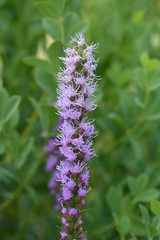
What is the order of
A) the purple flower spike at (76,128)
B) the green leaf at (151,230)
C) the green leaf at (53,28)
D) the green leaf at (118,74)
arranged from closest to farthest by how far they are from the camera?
the purple flower spike at (76,128) < the green leaf at (151,230) < the green leaf at (53,28) < the green leaf at (118,74)

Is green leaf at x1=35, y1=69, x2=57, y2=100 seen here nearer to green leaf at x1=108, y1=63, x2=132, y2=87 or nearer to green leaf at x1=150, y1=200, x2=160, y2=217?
green leaf at x1=108, y1=63, x2=132, y2=87

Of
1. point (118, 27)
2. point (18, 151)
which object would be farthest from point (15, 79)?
point (118, 27)

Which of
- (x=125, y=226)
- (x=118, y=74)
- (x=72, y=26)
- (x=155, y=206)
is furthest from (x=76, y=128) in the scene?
(x=118, y=74)

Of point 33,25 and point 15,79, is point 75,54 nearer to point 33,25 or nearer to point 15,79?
point 15,79

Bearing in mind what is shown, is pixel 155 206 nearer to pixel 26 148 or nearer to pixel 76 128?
pixel 76 128

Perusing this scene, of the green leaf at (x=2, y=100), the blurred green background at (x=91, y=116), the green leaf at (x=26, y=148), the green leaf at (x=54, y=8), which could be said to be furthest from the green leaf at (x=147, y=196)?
the green leaf at (x=54, y=8)

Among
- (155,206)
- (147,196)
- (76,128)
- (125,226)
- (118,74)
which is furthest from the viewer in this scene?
(118,74)

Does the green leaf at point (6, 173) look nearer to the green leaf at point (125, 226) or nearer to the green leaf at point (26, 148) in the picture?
the green leaf at point (26, 148)
